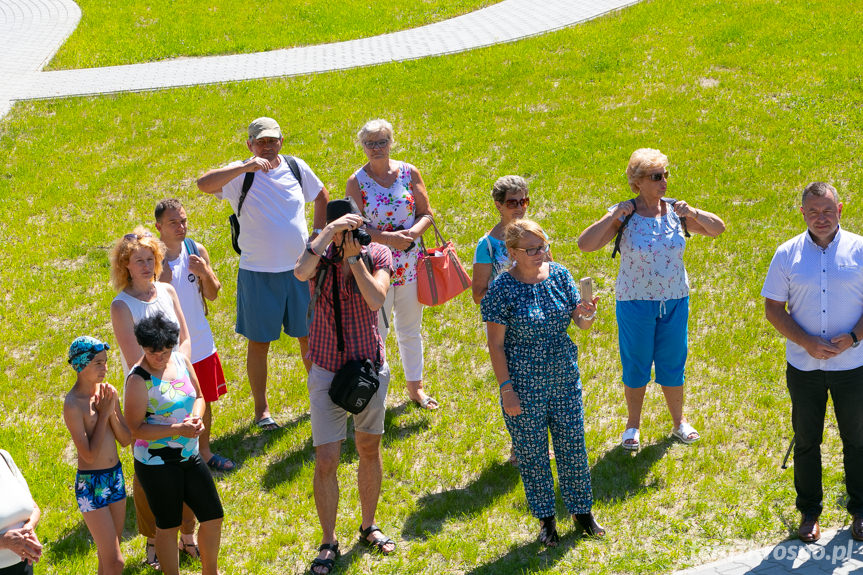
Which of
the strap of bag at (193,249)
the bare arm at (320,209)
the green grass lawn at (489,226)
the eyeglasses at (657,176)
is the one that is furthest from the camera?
the bare arm at (320,209)

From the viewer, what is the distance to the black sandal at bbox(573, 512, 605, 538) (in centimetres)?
582

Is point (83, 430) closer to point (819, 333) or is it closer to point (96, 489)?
point (96, 489)

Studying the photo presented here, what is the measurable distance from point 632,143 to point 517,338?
736cm

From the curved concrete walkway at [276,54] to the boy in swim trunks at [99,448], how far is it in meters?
10.5

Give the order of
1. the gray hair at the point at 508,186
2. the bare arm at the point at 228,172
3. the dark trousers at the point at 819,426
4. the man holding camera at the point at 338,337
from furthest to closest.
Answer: the bare arm at the point at 228,172, the gray hair at the point at 508,186, the dark trousers at the point at 819,426, the man holding camera at the point at 338,337

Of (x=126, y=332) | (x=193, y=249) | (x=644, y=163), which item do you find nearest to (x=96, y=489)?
(x=126, y=332)

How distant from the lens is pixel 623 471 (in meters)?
6.61

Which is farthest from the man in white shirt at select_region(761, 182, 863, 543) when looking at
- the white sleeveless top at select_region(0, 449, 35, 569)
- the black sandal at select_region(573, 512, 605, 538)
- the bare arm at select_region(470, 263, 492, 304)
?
the white sleeveless top at select_region(0, 449, 35, 569)

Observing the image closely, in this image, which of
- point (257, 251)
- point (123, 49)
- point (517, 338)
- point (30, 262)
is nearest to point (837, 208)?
point (517, 338)

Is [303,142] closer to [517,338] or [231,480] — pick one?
[231,480]

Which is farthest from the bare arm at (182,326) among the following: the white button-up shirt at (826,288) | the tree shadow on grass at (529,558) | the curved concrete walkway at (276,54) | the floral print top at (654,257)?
the curved concrete walkway at (276,54)

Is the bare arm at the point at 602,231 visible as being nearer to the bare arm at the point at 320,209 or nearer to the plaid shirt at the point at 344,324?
the plaid shirt at the point at 344,324

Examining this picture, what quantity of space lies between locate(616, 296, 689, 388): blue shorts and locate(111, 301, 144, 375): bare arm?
138 inches

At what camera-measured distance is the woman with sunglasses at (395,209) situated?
691 centimetres
